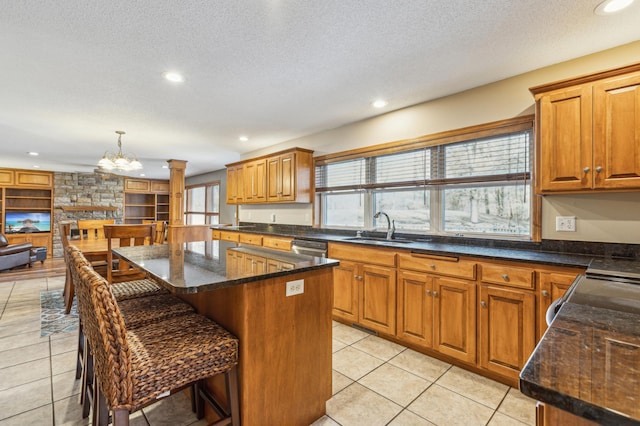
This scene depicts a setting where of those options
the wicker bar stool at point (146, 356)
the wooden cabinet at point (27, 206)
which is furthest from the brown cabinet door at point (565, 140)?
the wooden cabinet at point (27, 206)

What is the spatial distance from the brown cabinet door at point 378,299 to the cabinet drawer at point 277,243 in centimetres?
123

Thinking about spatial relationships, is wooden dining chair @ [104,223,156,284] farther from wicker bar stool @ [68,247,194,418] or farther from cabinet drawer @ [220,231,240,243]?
cabinet drawer @ [220,231,240,243]

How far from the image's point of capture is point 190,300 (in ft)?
6.31

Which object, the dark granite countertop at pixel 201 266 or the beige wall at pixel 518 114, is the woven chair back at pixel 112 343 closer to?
the dark granite countertop at pixel 201 266

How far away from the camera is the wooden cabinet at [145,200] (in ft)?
32.4

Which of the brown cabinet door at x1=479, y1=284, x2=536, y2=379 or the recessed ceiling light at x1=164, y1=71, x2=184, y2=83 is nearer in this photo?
the brown cabinet door at x1=479, y1=284, x2=536, y2=379

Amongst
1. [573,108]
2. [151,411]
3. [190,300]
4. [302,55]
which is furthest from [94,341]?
[573,108]

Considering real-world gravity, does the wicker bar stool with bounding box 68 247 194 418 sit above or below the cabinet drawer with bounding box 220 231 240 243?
below

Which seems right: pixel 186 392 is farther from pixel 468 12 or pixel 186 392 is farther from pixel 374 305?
pixel 468 12

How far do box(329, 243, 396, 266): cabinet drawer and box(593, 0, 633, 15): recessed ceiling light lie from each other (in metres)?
2.09

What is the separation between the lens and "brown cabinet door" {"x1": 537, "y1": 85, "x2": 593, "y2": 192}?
206 cm

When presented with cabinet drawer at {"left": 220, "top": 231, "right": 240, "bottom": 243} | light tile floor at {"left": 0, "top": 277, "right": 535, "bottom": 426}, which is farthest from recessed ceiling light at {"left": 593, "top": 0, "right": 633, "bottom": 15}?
cabinet drawer at {"left": 220, "top": 231, "right": 240, "bottom": 243}

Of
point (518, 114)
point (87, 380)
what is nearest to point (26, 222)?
point (87, 380)

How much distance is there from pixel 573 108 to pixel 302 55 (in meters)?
1.97
